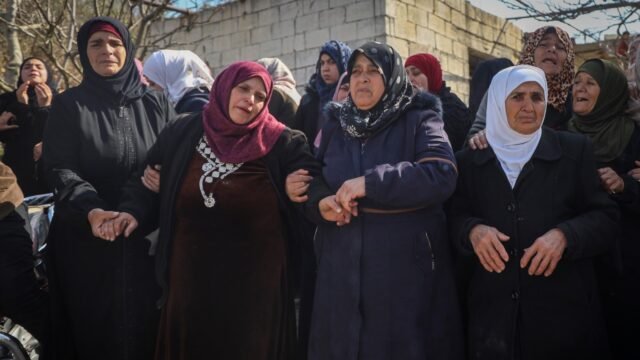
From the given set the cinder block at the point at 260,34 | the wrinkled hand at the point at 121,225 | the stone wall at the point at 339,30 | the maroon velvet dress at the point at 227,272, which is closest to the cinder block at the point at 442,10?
the stone wall at the point at 339,30

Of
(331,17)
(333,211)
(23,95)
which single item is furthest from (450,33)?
(333,211)

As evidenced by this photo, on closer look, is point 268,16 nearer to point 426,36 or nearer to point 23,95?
point 426,36

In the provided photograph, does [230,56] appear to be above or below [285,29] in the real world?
below

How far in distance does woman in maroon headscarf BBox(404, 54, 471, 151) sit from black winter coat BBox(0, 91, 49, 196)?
2.89 m

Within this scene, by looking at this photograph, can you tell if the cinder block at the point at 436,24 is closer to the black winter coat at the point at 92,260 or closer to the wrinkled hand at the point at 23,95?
the wrinkled hand at the point at 23,95

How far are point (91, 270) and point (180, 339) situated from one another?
1.99 feet

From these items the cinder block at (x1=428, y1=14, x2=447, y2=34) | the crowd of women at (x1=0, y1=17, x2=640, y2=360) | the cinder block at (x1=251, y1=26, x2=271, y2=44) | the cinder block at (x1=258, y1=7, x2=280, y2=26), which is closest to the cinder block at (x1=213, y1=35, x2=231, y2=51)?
the cinder block at (x1=251, y1=26, x2=271, y2=44)

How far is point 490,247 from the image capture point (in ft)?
7.28

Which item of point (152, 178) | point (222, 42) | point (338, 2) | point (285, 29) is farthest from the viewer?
point (222, 42)

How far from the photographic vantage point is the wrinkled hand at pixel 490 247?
221cm

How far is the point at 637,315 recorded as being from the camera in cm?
263

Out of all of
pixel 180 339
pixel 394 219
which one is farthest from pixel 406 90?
pixel 180 339

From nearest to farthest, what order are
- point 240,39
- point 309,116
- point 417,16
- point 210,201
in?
point 210,201 < point 309,116 < point 417,16 < point 240,39

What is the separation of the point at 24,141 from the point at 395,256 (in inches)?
133
